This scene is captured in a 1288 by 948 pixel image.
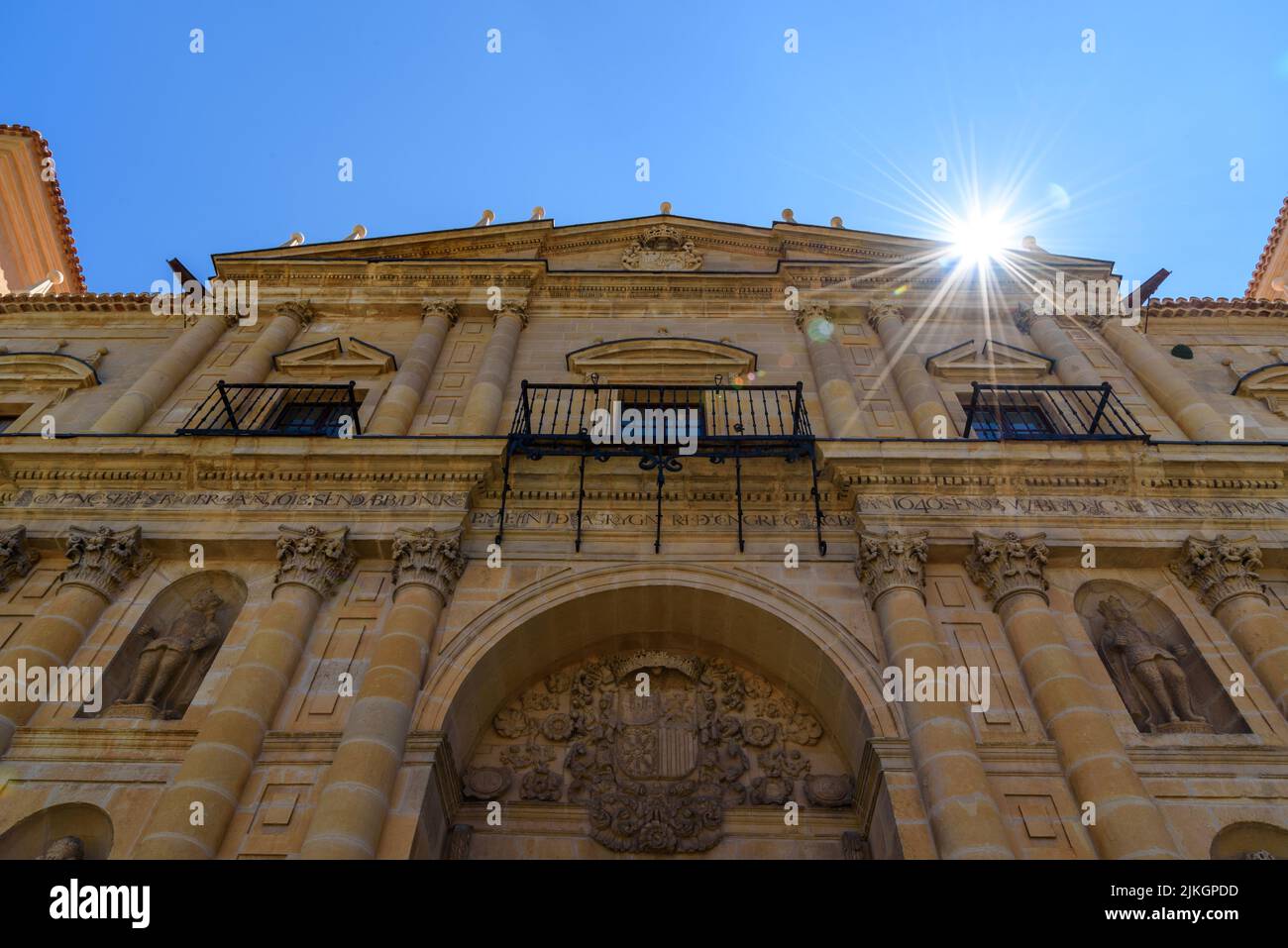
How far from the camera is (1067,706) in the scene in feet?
31.1

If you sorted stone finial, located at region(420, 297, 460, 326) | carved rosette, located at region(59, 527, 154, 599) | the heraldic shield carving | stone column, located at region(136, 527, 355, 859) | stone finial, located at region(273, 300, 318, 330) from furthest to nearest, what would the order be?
stone finial, located at region(273, 300, 318, 330)
stone finial, located at region(420, 297, 460, 326)
carved rosette, located at region(59, 527, 154, 599)
the heraldic shield carving
stone column, located at region(136, 527, 355, 859)

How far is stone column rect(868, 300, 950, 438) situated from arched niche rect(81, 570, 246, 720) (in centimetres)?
1019

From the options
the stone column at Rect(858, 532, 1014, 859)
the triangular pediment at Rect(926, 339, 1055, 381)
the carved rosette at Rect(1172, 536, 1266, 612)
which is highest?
the triangular pediment at Rect(926, 339, 1055, 381)

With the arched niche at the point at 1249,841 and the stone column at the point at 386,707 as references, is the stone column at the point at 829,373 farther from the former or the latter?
the arched niche at the point at 1249,841

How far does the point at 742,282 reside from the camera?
691 inches

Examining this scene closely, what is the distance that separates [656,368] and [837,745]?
24.4 feet

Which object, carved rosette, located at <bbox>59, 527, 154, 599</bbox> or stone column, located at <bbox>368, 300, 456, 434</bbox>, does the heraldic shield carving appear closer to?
stone column, located at <bbox>368, 300, 456, 434</bbox>

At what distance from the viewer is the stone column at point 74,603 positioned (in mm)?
10016

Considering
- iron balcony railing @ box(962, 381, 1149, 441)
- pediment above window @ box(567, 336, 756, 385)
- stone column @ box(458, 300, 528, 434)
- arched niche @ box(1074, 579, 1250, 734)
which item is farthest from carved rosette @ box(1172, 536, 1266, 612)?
stone column @ box(458, 300, 528, 434)

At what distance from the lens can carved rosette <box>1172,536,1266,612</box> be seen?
35.6 feet

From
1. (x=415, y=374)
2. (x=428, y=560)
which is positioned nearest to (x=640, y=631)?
(x=428, y=560)

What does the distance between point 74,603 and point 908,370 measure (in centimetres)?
1261
